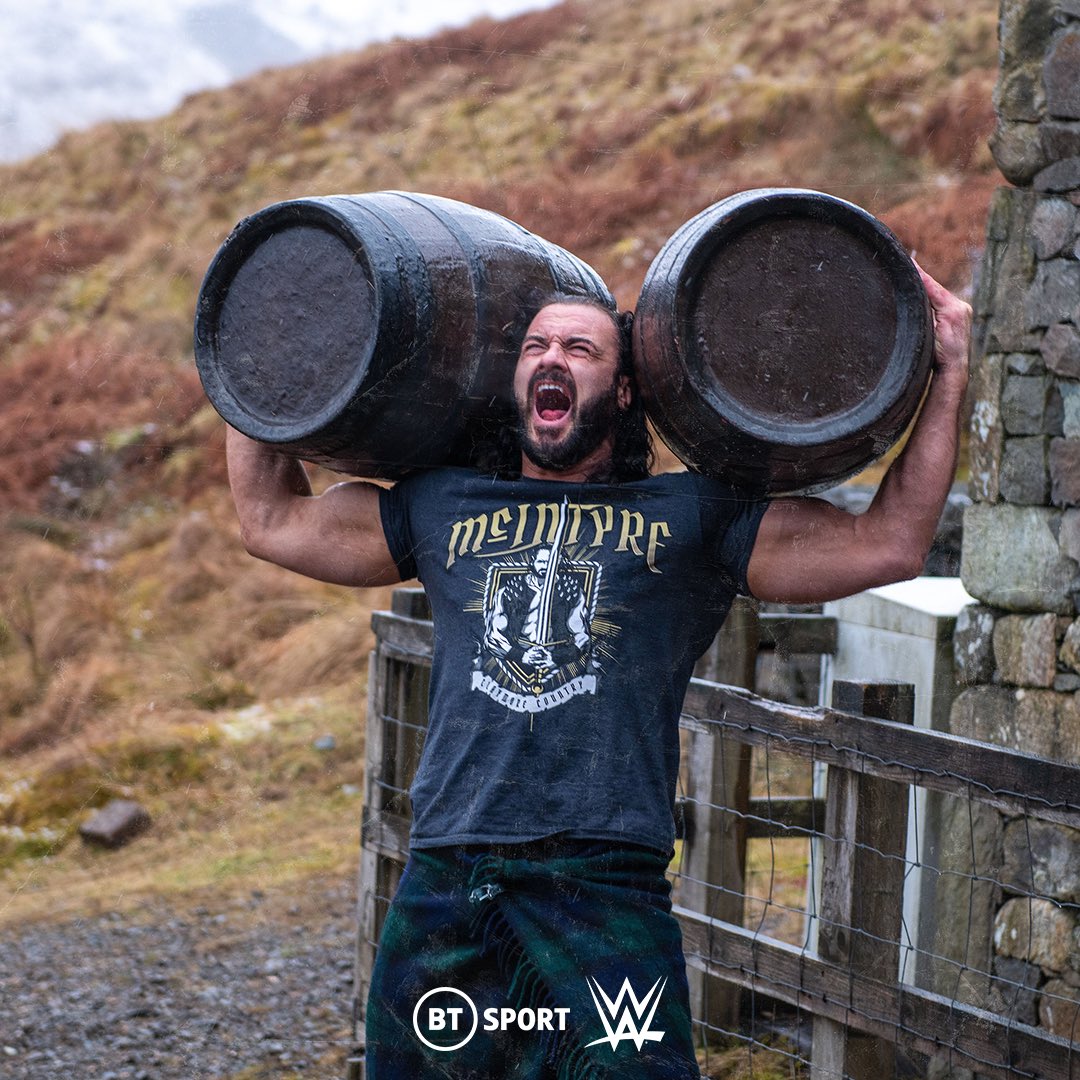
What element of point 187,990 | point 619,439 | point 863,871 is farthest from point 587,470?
point 187,990

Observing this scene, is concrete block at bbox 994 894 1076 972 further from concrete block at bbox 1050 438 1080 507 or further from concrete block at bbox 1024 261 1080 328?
concrete block at bbox 1024 261 1080 328

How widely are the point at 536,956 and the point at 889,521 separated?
2.99ft

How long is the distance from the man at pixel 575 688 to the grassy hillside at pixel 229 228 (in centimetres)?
67

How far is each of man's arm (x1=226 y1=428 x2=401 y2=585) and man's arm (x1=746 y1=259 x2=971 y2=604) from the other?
2.34 feet

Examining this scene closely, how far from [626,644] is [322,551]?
24.9 inches

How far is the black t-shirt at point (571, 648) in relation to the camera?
2.17 m

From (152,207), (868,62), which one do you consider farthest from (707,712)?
(152,207)

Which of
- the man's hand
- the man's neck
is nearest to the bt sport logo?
the man's neck

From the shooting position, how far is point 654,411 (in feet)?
7.47

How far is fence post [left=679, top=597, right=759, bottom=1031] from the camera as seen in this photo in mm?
4238

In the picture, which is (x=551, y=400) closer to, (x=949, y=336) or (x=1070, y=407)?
(x=949, y=336)

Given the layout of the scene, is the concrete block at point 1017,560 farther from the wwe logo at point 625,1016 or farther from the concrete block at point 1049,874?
the wwe logo at point 625,1016

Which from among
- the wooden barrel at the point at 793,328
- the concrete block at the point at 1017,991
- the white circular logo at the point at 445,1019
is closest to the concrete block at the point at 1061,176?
the wooden barrel at the point at 793,328

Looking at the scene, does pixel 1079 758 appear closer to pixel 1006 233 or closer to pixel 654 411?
pixel 1006 233
